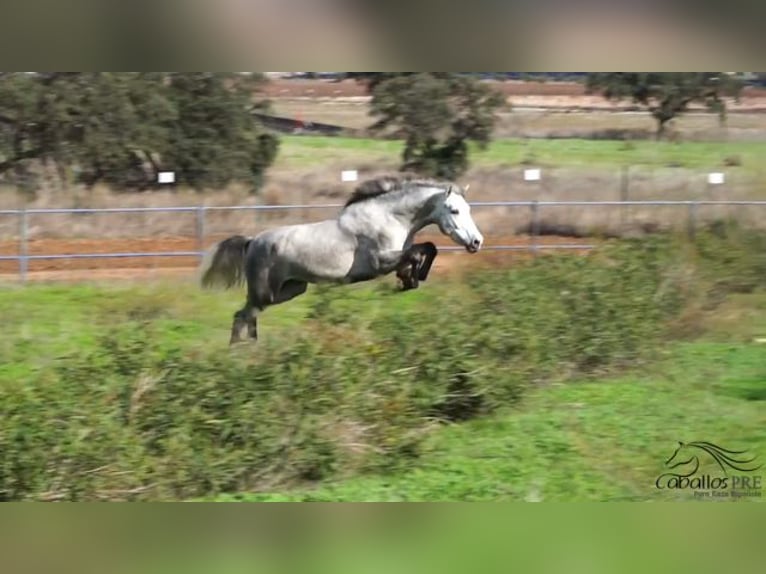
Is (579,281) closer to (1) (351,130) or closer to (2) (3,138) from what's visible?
(1) (351,130)

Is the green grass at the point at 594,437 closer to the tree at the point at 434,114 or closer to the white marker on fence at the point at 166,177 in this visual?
the tree at the point at 434,114

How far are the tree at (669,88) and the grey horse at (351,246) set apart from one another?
706 mm

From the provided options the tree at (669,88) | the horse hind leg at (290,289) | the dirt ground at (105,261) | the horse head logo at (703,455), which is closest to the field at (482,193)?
the dirt ground at (105,261)

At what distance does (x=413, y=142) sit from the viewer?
5.08 m

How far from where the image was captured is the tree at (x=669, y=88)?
16.3ft

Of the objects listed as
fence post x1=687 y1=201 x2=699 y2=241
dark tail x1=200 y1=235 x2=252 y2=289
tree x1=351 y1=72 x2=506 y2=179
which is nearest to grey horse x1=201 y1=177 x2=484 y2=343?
dark tail x1=200 y1=235 x2=252 y2=289

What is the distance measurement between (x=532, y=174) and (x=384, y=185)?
0.59 m

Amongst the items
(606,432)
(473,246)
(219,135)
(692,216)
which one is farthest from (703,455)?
(219,135)

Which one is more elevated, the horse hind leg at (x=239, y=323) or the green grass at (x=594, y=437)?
the horse hind leg at (x=239, y=323)

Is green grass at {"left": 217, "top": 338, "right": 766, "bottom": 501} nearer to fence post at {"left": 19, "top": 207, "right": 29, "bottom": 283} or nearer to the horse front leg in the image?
the horse front leg

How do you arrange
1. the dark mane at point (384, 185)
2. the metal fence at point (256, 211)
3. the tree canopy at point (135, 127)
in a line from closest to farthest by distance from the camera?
the tree canopy at point (135, 127) → the metal fence at point (256, 211) → the dark mane at point (384, 185)

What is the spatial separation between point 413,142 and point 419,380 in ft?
3.10
